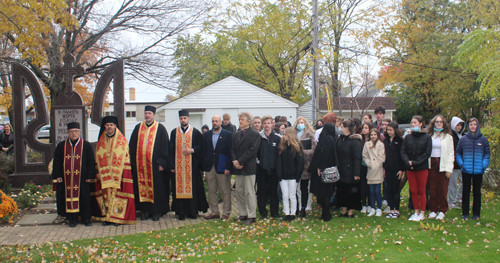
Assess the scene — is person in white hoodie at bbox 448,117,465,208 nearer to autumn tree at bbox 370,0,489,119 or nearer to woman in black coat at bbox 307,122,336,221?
woman in black coat at bbox 307,122,336,221

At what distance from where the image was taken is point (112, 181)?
23.4 ft

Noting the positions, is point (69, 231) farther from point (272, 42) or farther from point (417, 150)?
point (272, 42)

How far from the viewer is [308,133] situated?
764 cm

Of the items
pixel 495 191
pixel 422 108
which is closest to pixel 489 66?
pixel 495 191

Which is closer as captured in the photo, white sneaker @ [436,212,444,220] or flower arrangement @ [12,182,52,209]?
white sneaker @ [436,212,444,220]

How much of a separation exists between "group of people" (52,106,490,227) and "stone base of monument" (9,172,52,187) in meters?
3.67

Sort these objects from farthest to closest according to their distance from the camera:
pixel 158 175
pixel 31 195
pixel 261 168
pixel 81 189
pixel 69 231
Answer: pixel 31 195 < pixel 158 175 < pixel 261 168 < pixel 81 189 < pixel 69 231

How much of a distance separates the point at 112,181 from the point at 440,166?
18.4 ft

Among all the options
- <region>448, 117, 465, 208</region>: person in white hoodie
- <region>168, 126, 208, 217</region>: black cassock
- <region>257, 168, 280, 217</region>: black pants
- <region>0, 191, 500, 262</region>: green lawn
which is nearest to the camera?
<region>0, 191, 500, 262</region>: green lawn

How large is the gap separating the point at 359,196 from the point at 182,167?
330cm

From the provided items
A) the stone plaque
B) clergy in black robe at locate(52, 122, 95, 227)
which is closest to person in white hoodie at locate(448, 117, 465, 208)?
clergy in black robe at locate(52, 122, 95, 227)

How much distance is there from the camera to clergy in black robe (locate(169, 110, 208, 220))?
7543 mm

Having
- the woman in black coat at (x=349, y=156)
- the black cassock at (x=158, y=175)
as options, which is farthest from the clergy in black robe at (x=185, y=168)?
the woman in black coat at (x=349, y=156)

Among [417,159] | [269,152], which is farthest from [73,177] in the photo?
[417,159]
